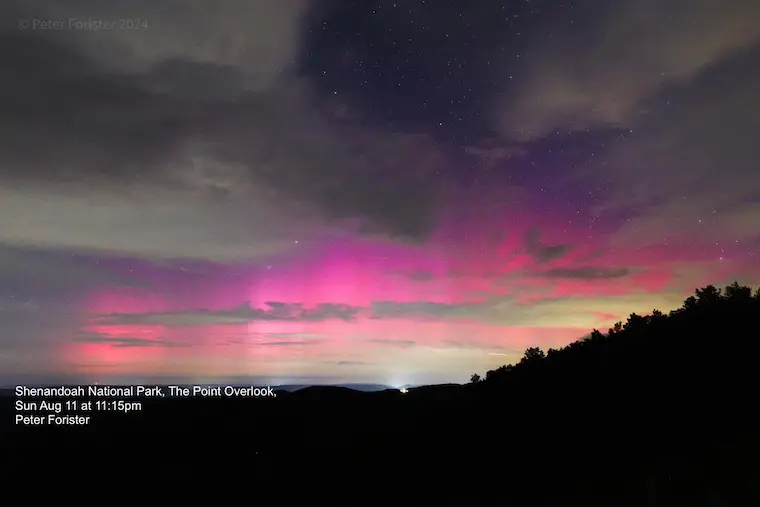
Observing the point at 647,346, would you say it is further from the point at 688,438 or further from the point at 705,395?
the point at 688,438

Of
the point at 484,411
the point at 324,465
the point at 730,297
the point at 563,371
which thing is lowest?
the point at 324,465

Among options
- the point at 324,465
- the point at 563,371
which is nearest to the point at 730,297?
the point at 563,371

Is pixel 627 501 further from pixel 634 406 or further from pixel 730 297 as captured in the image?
pixel 730 297

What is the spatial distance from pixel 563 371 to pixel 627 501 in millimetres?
17282

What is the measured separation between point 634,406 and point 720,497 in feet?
29.7

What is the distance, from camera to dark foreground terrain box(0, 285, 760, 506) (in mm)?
15430

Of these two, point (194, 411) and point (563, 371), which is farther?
point (194, 411)

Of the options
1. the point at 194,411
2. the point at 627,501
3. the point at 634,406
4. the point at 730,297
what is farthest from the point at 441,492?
the point at 194,411

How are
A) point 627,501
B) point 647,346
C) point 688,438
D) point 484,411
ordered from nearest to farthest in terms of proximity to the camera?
point 627,501 → point 688,438 → point 647,346 → point 484,411

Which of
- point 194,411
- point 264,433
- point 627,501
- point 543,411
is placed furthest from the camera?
point 194,411

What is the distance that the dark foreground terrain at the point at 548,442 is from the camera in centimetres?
1543

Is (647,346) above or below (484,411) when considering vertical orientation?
above

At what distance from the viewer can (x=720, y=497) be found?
11750mm

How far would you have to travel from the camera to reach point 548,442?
20906 mm
